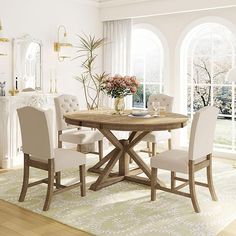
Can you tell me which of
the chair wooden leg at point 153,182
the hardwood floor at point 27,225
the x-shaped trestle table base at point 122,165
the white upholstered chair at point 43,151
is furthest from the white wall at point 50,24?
the chair wooden leg at point 153,182

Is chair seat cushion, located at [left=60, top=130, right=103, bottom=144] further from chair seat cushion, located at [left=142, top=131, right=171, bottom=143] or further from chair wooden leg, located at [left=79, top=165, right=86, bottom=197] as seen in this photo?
chair wooden leg, located at [left=79, top=165, right=86, bottom=197]

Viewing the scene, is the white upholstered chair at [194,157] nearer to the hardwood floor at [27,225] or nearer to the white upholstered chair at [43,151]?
the white upholstered chair at [43,151]

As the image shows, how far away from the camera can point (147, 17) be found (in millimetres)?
6848

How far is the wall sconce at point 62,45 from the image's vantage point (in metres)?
6.29

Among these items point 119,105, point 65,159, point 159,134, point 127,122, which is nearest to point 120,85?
point 119,105

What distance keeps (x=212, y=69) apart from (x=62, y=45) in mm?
2658

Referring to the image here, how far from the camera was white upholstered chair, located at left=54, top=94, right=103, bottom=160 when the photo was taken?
5.02 m

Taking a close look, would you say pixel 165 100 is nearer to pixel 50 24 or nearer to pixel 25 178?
pixel 50 24

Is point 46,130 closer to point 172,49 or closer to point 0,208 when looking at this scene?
point 0,208

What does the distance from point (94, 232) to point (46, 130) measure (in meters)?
1.10

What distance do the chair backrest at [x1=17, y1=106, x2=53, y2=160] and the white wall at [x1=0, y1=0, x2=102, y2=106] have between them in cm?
205

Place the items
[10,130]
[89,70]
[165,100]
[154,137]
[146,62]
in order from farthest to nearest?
[146,62] → [89,70] → [165,100] → [10,130] → [154,137]

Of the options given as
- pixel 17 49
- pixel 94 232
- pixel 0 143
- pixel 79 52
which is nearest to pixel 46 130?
pixel 94 232

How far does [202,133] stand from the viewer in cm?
368
